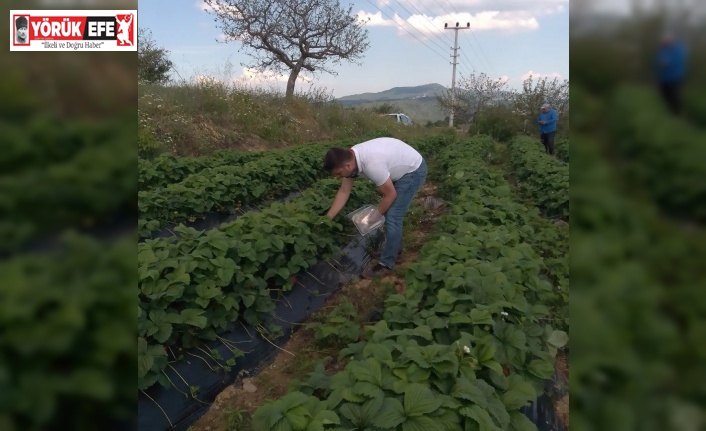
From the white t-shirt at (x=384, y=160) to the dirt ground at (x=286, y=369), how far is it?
41.1 inches

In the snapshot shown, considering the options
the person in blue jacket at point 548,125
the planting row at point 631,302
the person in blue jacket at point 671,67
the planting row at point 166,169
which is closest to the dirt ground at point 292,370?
the planting row at point 631,302

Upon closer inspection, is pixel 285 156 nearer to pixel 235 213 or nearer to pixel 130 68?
pixel 235 213

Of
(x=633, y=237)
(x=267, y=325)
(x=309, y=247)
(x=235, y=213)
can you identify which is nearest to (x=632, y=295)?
(x=633, y=237)

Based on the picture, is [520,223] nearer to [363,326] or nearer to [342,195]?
[342,195]

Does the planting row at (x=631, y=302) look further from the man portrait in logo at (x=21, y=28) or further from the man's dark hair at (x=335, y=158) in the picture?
the man's dark hair at (x=335, y=158)

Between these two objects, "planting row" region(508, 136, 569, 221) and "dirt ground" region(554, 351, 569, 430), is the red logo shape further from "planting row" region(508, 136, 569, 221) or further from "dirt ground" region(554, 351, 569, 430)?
"planting row" region(508, 136, 569, 221)

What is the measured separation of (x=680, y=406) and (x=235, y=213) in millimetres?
6984

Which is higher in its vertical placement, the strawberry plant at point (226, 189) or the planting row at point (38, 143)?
the planting row at point (38, 143)

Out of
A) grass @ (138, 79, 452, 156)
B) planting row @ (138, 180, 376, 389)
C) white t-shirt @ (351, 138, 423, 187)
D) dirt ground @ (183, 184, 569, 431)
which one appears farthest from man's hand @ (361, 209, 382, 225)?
grass @ (138, 79, 452, 156)

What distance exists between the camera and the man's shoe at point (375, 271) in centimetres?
540

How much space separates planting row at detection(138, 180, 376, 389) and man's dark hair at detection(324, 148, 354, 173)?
57cm

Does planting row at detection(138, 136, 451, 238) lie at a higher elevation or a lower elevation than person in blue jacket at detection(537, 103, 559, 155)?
lower

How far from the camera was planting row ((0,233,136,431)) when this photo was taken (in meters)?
0.54

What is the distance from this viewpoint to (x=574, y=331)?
43 cm
